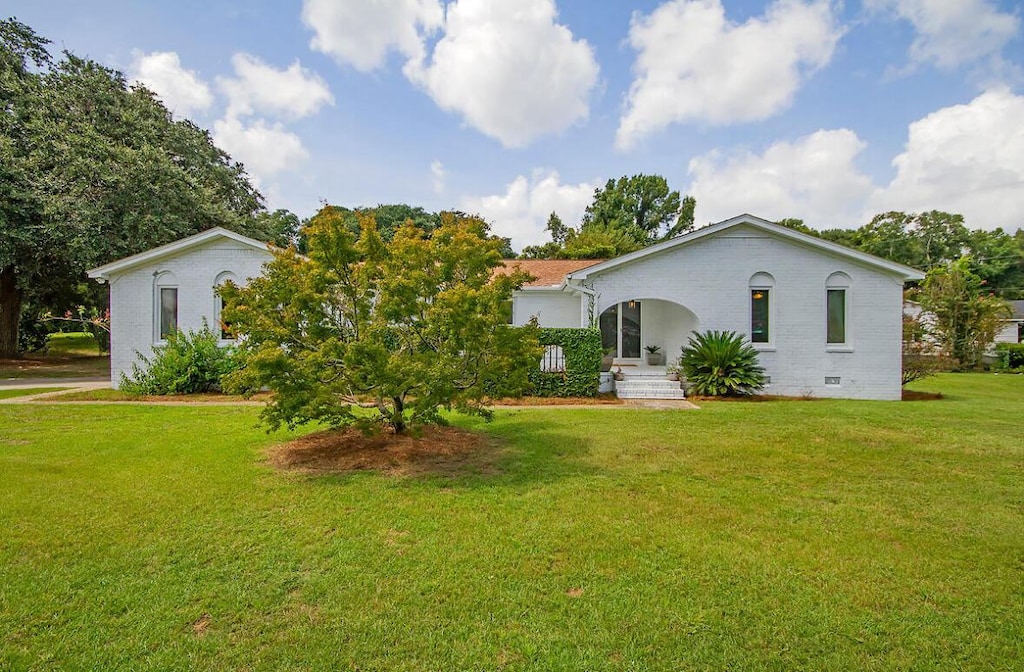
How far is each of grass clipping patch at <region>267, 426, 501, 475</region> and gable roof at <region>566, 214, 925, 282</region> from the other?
730cm

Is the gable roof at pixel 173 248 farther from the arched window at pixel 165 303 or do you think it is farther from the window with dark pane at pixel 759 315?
the window with dark pane at pixel 759 315

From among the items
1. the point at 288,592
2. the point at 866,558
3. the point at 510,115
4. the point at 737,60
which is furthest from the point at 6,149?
the point at 866,558

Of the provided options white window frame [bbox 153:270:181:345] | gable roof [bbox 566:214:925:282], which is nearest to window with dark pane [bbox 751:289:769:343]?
gable roof [bbox 566:214:925:282]

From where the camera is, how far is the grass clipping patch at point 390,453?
6.30 m

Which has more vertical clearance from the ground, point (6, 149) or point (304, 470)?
point (6, 149)

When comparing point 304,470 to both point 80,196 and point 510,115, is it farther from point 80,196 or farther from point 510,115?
point 80,196

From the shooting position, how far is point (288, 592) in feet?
11.0

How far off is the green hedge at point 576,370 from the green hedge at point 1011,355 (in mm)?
23629

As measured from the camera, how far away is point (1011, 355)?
2364cm

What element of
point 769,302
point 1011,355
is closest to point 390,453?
point 769,302

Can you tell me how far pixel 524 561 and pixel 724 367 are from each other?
1053cm

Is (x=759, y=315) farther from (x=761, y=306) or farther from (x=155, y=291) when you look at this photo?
(x=155, y=291)

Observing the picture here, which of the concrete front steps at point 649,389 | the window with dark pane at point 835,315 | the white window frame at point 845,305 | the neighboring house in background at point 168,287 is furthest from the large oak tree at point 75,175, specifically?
the window with dark pane at point 835,315

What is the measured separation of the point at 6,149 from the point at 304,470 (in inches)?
779
